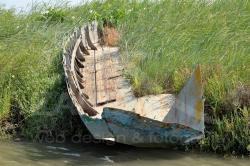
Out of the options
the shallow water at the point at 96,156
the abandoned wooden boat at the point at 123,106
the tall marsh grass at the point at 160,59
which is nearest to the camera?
the abandoned wooden boat at the point at 123,106

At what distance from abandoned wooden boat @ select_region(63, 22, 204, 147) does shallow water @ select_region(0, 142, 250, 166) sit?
221 mm

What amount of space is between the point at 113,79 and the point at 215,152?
87.9 inches

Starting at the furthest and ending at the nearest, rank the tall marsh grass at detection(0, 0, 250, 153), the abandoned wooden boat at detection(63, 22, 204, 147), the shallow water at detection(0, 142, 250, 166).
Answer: the tall marsh grass at detection(0, 0, 250, 153)
the shallow water at detection(0, 142, 250, 166)
the abandoned wooden boat at detection(63, 22, 204, 147)

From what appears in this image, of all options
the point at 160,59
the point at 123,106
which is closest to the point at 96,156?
the point at 123,106

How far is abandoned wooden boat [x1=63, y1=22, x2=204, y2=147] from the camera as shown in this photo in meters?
5.61

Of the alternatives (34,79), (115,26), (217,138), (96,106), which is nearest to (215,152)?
(217,138)

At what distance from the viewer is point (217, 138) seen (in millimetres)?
6184

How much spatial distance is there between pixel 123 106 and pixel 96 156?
929 mm

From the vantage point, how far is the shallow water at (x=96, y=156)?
5848 millimetres

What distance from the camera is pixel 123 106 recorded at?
22.2ft

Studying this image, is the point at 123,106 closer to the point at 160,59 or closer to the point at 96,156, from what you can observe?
the point at 96,156

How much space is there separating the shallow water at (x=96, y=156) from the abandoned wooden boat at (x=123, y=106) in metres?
0.22

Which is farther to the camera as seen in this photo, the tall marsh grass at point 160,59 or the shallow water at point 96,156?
the tall marsh grass at point 160,59

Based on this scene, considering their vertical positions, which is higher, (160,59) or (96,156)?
(160,59)
